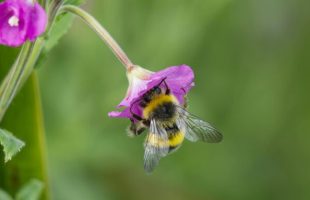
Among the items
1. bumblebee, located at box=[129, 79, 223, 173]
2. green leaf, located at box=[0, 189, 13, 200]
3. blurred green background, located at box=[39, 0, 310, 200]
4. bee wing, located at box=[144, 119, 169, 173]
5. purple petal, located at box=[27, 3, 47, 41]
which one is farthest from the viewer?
blurred green background, located at box=[39, 0, 310, 200]

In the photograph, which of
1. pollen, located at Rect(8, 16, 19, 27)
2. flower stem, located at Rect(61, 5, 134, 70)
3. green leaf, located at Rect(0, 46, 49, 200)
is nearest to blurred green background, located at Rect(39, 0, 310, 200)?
green leaf, located at Rect(0, 46, 49, 200)

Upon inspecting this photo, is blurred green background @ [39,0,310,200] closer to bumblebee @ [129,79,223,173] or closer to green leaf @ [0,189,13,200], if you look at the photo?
green leaf @ [0,189,13,200]

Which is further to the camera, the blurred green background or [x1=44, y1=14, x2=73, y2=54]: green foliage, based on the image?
the blurred green background

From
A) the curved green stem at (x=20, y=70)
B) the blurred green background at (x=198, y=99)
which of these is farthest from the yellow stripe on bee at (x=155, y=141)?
the blurred green background at (x=198, y=99)

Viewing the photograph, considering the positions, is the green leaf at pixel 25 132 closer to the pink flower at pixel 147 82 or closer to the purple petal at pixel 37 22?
the pink flower at pixel 147 82

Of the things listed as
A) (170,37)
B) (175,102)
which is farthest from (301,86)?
(175,102)

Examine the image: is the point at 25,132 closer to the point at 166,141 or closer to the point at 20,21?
the point at 166,141
